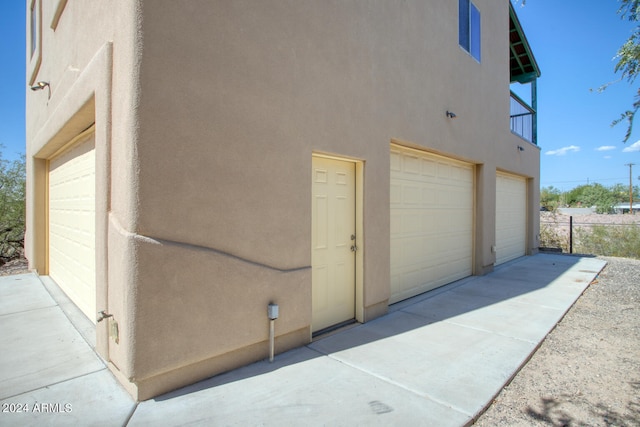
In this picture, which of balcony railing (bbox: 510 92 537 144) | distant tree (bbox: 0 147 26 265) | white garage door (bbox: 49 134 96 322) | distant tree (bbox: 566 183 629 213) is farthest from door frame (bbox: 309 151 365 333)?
distant tree (bbox: 566 183 629 213)

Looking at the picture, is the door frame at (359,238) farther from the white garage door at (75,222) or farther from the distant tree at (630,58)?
the white garage door at (75,222)

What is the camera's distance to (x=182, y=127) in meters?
2.96

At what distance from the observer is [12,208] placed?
34.3ft

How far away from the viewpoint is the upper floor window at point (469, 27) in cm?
753

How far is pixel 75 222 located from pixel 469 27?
30.8 ft

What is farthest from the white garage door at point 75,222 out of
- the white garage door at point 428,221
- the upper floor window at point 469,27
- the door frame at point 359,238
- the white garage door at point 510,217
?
the white garage door at point 510,217

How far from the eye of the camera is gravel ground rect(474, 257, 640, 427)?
274 cm

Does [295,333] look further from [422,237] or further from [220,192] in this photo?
[422,237]

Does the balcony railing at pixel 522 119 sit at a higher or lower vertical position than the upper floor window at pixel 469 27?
lower

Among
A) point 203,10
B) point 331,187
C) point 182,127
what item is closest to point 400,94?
point 331,187

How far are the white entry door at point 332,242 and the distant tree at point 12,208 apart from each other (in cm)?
1150

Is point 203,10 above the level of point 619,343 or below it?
above

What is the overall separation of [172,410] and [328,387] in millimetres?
1360

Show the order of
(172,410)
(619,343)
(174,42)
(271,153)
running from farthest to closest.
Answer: (619,343) < (271,153) < (174,42) < (172,410)
